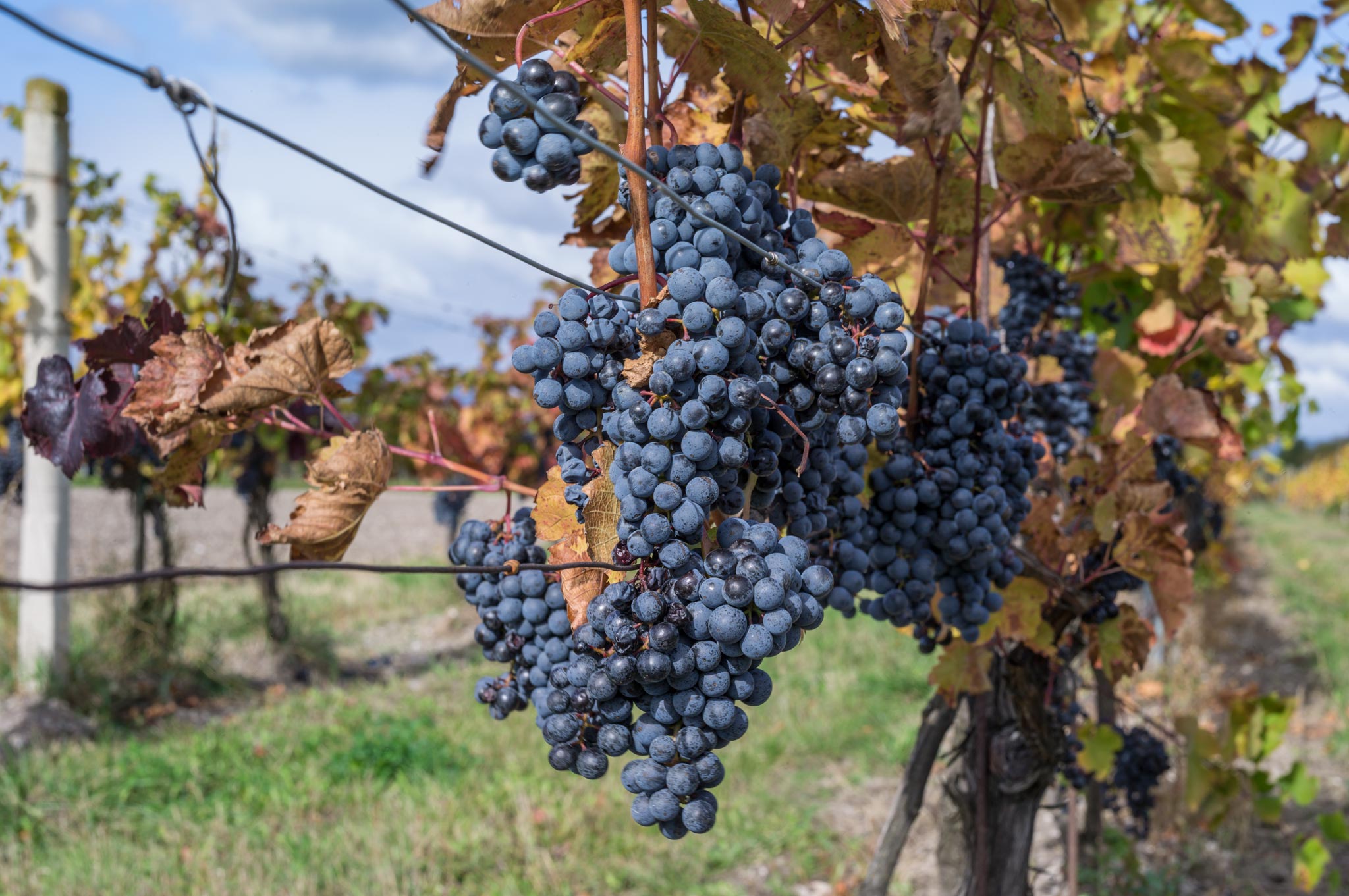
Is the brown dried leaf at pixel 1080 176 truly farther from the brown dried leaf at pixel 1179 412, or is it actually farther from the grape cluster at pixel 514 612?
the grape cluster at pixel 514 612

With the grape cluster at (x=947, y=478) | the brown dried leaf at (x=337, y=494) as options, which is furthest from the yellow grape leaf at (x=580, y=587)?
the grape cluster at (x=947, y=478)

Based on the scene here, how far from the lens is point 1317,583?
11422 millimetres

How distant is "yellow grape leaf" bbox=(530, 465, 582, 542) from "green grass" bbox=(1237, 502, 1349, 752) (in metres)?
5.56

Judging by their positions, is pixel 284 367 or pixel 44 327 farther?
pixel 44 327

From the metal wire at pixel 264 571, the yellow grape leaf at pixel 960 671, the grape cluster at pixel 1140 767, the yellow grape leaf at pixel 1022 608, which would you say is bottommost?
the grape cluster at pixel 1140 767

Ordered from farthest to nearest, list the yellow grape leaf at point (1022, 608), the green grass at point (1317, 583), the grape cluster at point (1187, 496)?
the green grass at point (1317, 583), the grape cluster at point (1187, 496), the yellow grape leaf at point (1022, 608)

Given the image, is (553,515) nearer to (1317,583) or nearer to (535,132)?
(535,132)

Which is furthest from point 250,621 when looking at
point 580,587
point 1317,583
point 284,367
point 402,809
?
point 1317,583

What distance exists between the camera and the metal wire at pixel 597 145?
694 millimetres

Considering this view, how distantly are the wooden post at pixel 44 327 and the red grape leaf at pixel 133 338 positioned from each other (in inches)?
161

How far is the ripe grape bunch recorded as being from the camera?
92.0 inches

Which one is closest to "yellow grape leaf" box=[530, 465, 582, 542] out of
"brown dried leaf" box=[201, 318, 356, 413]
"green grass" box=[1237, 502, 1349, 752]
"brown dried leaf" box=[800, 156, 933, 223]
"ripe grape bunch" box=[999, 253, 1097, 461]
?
"brown dried leaf" box=[201, 318, 356, 413]

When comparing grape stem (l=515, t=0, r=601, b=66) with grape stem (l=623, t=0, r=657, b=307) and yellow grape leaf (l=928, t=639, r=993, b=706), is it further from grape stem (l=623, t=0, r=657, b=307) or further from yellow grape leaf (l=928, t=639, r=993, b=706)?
yellow grape leaf (l=928, t=639, r=993, b=706)

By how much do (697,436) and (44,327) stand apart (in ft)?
17.3
